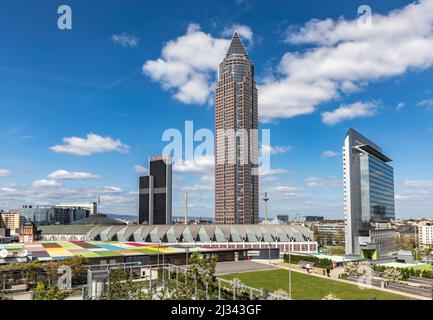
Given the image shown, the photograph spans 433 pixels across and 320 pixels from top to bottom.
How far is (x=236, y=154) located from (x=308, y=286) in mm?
144946

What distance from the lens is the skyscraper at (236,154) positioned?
18888 cm

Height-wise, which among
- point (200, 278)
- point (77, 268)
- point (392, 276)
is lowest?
point (392, 276)

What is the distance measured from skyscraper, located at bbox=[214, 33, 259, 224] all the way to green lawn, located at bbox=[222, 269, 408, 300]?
129402 mm

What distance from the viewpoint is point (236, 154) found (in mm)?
191250

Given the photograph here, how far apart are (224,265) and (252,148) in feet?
449

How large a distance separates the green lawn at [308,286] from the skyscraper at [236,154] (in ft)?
425

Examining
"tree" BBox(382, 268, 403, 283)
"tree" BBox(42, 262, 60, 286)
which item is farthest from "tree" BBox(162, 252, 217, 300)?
"tree" BBox(382, 268, 403, 283)

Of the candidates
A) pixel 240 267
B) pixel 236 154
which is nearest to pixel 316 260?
pixel 240 267

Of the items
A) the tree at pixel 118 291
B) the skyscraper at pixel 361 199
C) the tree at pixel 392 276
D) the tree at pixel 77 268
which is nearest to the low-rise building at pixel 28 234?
the tree at pixel 77 268

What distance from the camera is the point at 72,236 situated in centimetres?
11538

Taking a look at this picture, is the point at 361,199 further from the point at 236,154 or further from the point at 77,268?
the point at 236,154

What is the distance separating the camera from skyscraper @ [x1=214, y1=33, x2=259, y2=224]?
189 meters
